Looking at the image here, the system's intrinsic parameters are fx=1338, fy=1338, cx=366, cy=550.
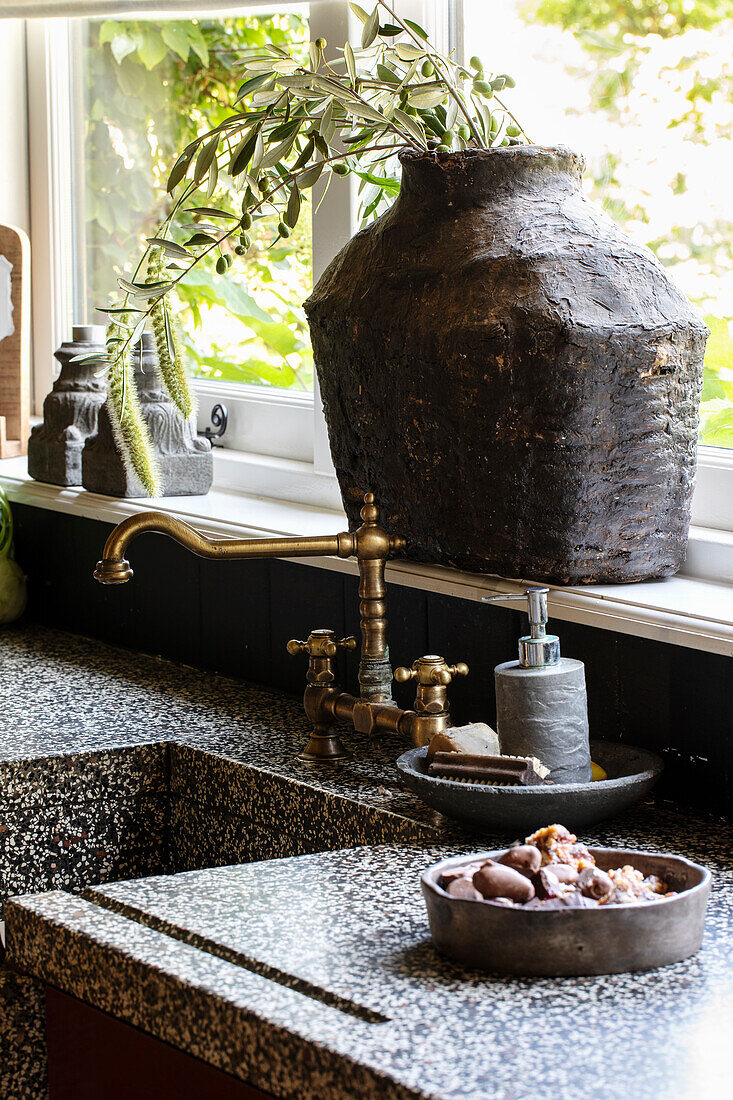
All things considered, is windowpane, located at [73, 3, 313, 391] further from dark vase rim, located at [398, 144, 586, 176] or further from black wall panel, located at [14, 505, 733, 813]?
dark vase rim, located at [398, 144, 586, 176]

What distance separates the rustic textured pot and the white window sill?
3cm

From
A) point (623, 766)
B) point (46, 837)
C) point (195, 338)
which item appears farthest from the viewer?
point (195, 338)

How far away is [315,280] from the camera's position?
1.68 metres

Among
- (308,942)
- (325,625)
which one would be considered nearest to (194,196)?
(325,625)

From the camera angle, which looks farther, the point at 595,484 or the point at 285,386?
the point at 285,386

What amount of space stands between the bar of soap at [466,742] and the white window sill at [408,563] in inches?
5.3

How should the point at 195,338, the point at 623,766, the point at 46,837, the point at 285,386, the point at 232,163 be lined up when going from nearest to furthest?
the point at 623,766 → the point at 232,163 → the point at 46,837 → the point at 285,386 → the point at 195,338

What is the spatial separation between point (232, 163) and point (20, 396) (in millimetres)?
946

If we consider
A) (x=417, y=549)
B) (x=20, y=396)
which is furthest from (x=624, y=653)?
(x=20, y=396)

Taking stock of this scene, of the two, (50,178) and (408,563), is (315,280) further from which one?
(50,178)

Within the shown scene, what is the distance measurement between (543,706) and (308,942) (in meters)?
0.27

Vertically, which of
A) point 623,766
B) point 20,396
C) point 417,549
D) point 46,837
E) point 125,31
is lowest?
point 46,837

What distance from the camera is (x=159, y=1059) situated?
0.87 metres

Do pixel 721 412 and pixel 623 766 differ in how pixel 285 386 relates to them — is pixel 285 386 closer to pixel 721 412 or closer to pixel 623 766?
pixel 721 412
